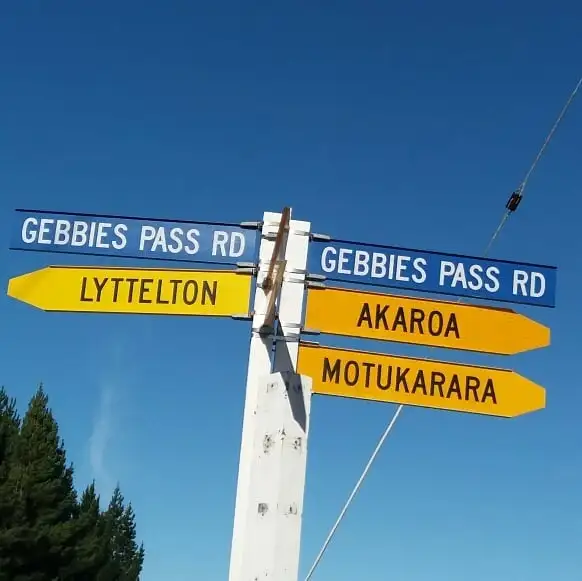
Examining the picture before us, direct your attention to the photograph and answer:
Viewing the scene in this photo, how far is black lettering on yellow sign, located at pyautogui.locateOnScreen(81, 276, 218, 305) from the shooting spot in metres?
4.58

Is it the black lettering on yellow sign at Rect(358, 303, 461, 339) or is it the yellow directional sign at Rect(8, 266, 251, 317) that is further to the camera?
the black lettering on yellow sign at Rect(358, 303, 461, 339)

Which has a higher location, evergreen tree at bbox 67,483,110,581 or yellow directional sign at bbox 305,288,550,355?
yellow directional sign at bbox 305,288,550,355

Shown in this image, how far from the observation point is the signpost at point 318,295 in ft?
14.7

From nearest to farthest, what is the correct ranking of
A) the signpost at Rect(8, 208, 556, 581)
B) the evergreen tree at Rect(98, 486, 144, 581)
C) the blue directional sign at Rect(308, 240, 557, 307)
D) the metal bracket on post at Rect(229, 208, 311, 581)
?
the metal bracket on post at Rect(229, 208, 311, 581), the signpost at Rect(8, 208, 556, 581), the blue directional sign at Rect(308, 240, 557, 307), the evergreen tree at Rect(98, 486, 144, 581)

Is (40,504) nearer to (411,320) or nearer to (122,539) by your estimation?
(122,539)

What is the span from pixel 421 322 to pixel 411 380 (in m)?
0.35

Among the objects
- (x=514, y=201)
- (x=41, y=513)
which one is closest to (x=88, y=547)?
(x=41, y=513)

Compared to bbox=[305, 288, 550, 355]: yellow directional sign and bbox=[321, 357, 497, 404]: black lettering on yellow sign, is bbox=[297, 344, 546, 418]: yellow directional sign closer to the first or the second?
bbox=[321, 357, 497, 404]: black lettering on yellow sign

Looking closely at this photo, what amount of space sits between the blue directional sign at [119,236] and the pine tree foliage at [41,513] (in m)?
25.9

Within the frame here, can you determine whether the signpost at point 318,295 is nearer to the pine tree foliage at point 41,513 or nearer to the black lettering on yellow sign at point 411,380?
the black lettering on yellow sign at point 411,380

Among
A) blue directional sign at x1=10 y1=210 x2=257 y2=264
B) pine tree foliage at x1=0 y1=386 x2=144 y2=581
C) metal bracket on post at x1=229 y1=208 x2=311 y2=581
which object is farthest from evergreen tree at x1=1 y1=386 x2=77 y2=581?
metal bracket on post at x1=229 y1=208 x2=311 y2=581

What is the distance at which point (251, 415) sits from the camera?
401 cm

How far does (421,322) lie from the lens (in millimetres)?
4719

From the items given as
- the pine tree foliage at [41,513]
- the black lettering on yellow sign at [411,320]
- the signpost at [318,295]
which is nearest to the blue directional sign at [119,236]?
the signpost at [318,295]
